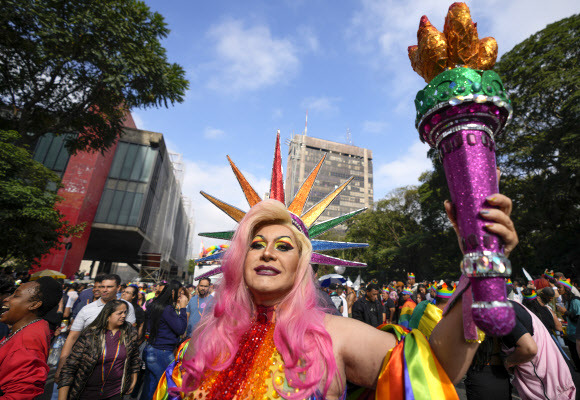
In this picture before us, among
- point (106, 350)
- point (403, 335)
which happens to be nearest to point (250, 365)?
point (403, 335)

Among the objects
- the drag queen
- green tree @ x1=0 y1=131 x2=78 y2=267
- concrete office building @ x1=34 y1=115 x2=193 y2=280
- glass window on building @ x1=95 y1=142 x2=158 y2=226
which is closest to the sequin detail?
the drag queen

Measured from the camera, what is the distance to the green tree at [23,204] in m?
10.4

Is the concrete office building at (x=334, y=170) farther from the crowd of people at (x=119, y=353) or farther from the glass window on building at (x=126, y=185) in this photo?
the crowd of people at (x=119, y=353)

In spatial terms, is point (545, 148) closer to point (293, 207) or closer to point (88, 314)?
point (293, 207)

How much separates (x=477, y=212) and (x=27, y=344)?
11.0ft

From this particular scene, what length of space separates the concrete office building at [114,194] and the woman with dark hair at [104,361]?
685 inches

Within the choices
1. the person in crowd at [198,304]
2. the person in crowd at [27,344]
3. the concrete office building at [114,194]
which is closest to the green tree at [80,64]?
the concrete office building at [114,194]

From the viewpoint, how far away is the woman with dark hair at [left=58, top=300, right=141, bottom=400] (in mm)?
3025

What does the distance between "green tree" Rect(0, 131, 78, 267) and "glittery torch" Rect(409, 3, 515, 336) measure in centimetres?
1341

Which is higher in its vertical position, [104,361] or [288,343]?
[288,343]

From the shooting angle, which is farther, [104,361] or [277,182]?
[104,361]

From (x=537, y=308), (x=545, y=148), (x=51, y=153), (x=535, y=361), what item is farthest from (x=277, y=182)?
(x=51, y=153)

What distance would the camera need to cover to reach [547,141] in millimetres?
14984

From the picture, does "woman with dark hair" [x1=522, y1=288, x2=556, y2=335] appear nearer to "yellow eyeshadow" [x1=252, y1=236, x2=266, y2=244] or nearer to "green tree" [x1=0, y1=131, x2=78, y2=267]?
"yellow eyeshadow" [x1=252, y1=236, x2=266, y2=244]
